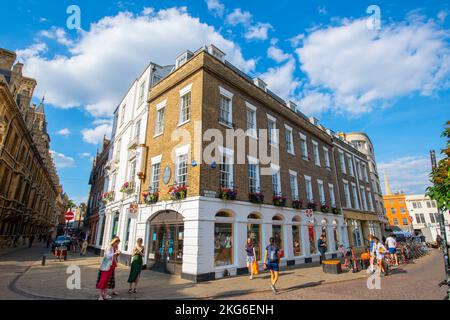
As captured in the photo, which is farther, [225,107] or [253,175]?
[253,175]

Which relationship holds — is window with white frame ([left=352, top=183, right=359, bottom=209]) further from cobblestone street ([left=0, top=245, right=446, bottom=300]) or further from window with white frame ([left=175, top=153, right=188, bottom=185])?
window with white frame ([left=175, top=153, right=188, bottom=185])

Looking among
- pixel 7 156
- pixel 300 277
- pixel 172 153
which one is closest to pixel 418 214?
pixel 300 277

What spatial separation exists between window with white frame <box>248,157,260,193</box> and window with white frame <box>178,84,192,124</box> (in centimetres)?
471

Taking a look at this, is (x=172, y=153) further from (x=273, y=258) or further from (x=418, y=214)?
(x=418, y=214)

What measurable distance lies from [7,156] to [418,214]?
80342 mm

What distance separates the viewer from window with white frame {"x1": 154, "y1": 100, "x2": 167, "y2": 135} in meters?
15.9

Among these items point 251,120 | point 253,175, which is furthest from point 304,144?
point 253,175

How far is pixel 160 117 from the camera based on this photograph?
16.3 meters

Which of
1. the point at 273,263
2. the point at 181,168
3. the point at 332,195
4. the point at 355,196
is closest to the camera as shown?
the point at 273,263

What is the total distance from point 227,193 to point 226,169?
1.56 metres

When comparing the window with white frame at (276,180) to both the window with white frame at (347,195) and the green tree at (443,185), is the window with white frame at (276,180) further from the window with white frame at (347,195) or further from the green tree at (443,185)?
the window with white frame at (347,195)

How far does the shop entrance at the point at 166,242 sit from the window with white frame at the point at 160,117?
559cm

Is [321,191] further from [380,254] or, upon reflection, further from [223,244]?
[223,244]

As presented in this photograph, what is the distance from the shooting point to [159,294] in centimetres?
823
